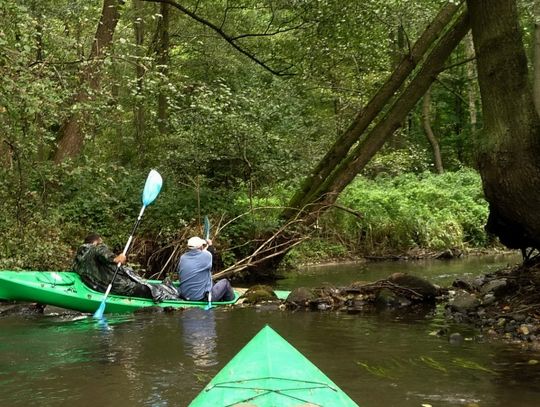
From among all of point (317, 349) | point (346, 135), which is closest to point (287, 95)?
point (346, 135)

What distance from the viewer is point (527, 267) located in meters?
8.06

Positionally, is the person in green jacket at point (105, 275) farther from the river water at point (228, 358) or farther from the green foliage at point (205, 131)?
the green foliage at point (205, 131)

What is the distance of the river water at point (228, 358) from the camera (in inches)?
197

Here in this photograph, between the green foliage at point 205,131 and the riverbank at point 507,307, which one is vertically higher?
Result: the green foliage at point 205,131

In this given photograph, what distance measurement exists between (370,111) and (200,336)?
739 cm

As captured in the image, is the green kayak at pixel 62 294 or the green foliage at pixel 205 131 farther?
the green foliage at pixel 205 131

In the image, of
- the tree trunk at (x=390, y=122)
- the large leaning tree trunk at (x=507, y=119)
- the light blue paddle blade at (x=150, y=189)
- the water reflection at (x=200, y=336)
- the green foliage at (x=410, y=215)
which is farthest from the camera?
the green foliage at (x=410, y=215)

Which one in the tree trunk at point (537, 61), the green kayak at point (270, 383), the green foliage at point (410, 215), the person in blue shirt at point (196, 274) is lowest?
the green kayak at point (270, 383)

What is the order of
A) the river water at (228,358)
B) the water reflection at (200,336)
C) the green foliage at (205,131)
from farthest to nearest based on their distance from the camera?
the green foliage at (205,131)
the water reflection at (200,336)
the river water at (228,358)

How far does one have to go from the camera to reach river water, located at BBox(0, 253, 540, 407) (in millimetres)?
5000

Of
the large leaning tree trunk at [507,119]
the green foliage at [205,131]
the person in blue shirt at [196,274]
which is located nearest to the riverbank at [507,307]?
the large leaning tree trunk at [507,119]

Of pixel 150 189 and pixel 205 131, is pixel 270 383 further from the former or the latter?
pixel 205 131

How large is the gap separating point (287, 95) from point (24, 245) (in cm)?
756

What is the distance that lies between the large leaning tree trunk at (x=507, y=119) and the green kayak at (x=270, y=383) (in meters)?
3.81
